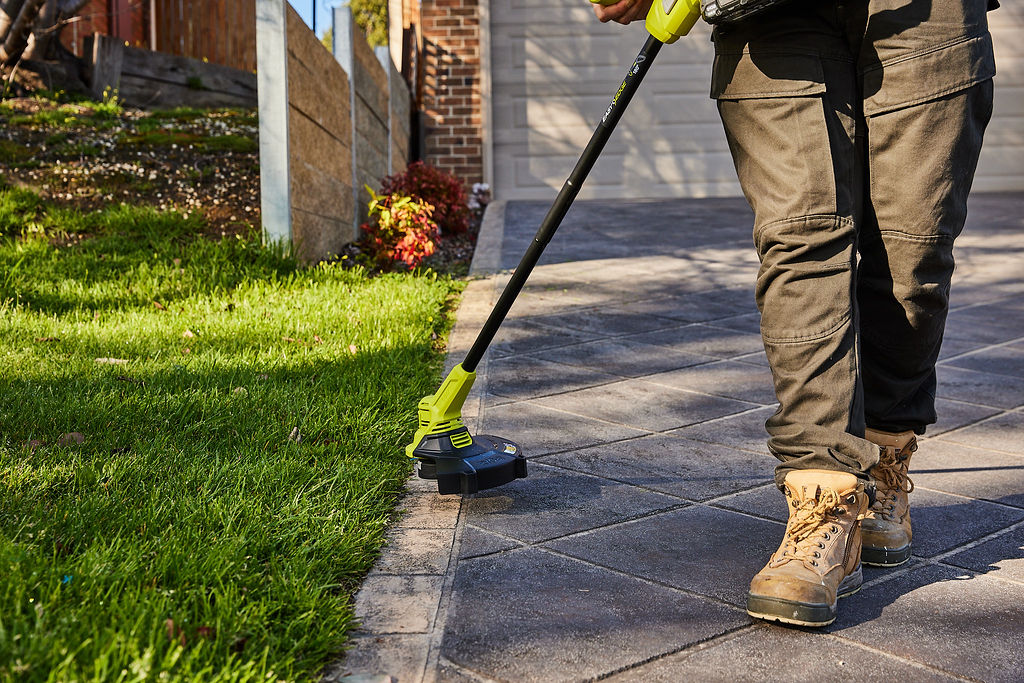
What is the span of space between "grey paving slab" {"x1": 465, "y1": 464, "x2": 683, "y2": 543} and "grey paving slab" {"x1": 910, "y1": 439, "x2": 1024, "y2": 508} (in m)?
0.72

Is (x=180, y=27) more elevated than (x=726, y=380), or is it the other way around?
(x=180, y=27)

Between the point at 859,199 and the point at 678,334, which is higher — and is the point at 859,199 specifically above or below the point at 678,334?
above

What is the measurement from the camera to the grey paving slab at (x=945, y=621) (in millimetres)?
1497

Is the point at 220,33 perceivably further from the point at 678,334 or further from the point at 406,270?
the point at 678,334

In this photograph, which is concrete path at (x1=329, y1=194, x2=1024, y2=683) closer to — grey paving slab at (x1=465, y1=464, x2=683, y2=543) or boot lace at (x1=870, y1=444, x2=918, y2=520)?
grey paving slab at (x1=465, y1=464, x2=683, y2=543)

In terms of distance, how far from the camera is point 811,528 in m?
1.70

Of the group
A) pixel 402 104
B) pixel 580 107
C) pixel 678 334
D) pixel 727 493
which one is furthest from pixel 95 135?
pixel 727 493

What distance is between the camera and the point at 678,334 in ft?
13.5

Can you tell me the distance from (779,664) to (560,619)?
1.15 ft

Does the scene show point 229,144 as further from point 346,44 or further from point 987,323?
point 987,323

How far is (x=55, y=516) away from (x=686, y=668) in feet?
3.75

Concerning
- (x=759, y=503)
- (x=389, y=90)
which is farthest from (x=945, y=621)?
(x=389, y=90)

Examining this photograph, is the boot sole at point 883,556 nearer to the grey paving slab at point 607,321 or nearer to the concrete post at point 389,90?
the grey paving slab at point 607,321

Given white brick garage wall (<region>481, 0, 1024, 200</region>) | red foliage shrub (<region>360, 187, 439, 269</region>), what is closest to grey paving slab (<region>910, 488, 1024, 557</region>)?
red foliage shrub (<region>360, 187, 439, 269</region>)
